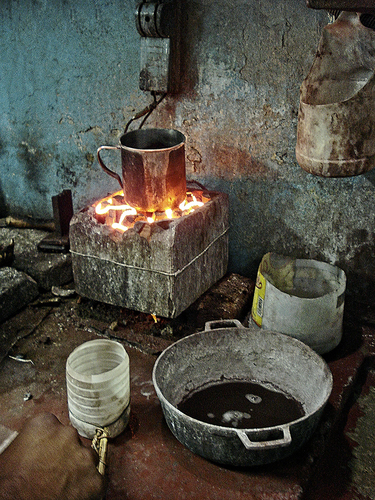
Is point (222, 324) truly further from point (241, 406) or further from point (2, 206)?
point (2, 206)

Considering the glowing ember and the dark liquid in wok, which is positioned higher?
the glowing ember

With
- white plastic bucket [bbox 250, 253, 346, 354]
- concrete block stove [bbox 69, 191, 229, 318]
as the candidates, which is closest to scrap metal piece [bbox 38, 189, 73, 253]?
concrete block stove [bbox 69, 191, 229, 318]

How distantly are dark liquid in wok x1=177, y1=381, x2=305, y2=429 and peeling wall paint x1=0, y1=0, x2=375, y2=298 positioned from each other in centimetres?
114

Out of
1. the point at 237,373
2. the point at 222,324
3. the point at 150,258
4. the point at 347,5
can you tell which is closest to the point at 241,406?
the point at 237,373

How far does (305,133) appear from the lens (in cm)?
260

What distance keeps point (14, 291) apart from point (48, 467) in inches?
70.5

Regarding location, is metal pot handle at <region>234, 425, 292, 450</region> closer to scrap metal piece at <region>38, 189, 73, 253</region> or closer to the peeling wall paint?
the peeling wall paint

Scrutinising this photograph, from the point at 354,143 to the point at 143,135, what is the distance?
144cm

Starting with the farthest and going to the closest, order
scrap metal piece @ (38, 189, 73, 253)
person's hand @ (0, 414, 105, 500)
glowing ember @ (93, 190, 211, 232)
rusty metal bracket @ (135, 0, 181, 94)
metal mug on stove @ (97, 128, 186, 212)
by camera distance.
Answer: scrap metal piece @ (38, 189, 73, 253) → rusty metal bracket @ (135, 0, 181, 94) → glowing ember @ (93, 190, 211, 232) → metal mug on stove @ (97, 128, 186, 212) → person's hand @ (0, 414, 105, 500)

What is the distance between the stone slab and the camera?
351 centimetres

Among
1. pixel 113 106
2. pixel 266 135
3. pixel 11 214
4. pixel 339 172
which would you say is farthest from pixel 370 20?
pixel 11 214

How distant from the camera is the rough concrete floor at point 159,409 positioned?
230 centimetres

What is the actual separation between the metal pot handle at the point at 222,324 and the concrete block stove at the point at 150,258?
0.83 ft

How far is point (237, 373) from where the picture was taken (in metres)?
2.97
